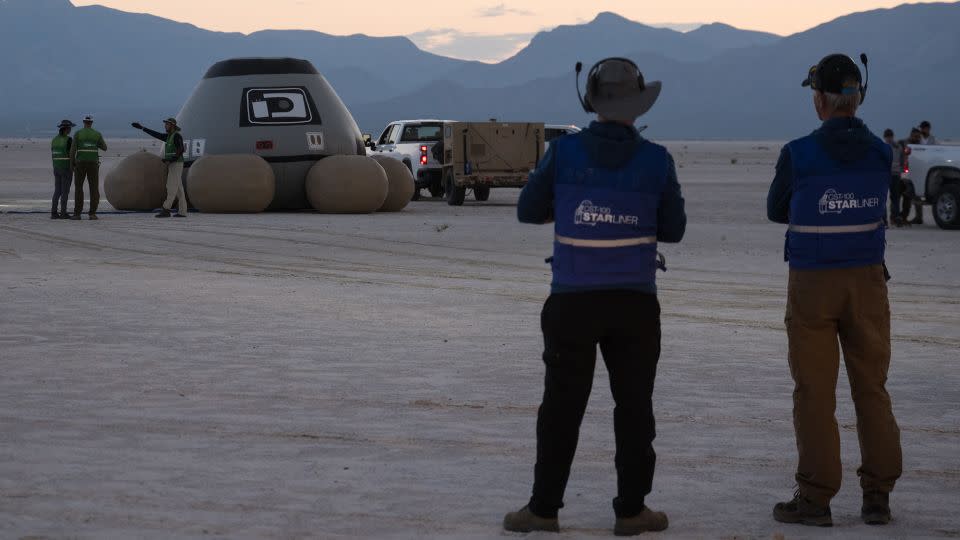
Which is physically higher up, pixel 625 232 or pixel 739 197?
pixel 625 232

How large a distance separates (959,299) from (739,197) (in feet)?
68.6

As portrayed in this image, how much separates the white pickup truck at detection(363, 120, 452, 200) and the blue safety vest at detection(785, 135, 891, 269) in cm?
2570

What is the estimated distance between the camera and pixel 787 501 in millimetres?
6141

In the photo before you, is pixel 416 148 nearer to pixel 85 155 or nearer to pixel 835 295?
pixel 85 155

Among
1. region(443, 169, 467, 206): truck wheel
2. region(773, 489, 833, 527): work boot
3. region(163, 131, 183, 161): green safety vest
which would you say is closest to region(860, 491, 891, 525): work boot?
region(773, 489, 833, 527): work boot

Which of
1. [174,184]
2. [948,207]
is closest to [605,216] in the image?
[948,207]

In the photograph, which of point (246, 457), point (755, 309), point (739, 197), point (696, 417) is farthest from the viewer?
point (739, 197)

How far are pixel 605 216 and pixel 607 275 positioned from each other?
0.22 meters

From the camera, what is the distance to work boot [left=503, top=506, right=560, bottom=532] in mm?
5637

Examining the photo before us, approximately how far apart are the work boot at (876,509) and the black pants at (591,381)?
3.00 ft

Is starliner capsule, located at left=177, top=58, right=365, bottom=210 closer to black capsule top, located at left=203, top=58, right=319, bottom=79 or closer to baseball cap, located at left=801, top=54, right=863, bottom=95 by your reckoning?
black capsule top, located at left=203, top=58, right=319, bottom=79

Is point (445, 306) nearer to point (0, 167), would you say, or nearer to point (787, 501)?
point (787, 501)

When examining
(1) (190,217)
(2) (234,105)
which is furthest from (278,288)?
(2) (234,105)

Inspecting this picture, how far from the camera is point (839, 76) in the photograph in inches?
234
